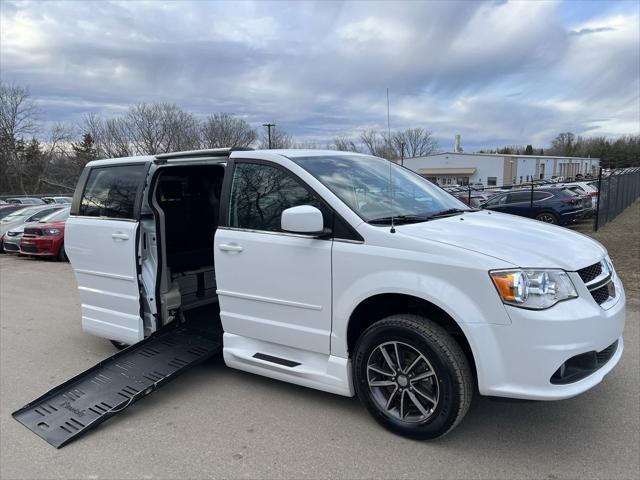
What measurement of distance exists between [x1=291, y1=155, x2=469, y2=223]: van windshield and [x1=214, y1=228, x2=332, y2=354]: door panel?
453mm

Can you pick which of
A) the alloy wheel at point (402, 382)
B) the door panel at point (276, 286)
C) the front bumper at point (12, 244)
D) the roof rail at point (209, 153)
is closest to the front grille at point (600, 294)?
the alloy wheel at point (402, 382)

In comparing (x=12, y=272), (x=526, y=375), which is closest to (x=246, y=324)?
(x=526, y=375)

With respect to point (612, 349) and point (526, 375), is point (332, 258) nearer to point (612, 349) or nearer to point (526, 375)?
point (526, 375)

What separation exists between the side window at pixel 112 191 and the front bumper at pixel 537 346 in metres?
3.38

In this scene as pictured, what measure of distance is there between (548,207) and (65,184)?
1949 inches

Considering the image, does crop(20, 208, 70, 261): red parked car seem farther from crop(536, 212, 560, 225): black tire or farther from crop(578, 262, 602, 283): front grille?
crop(536, 212, 560, 225): black tire

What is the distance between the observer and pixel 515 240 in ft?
10.3

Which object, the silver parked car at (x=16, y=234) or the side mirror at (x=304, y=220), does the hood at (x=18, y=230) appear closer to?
the silver parked car at (x=16, y=234)

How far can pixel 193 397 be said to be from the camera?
4.00 meters

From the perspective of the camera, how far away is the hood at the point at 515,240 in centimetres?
288

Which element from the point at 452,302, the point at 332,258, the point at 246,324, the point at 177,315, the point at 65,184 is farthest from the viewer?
the point at 65,184

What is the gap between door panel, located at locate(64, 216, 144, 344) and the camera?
4.55 meters

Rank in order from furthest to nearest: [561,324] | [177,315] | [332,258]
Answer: [177,315], [332,258], [561,324]

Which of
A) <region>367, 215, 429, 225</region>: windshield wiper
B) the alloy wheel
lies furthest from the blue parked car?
the alloy wheel
